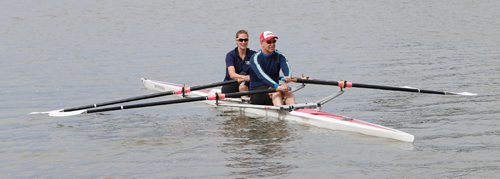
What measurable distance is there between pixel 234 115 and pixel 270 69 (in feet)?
5.85

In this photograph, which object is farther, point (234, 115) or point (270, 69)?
point (234, 115)

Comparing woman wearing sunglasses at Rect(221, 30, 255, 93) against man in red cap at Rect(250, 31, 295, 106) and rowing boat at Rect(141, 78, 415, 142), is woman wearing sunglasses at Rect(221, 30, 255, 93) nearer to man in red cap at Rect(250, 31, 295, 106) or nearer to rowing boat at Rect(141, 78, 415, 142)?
rowing boat at Rect(141, 78, 415, 142)

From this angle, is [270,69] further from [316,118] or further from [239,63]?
[239,63]

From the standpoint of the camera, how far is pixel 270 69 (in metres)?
16.0

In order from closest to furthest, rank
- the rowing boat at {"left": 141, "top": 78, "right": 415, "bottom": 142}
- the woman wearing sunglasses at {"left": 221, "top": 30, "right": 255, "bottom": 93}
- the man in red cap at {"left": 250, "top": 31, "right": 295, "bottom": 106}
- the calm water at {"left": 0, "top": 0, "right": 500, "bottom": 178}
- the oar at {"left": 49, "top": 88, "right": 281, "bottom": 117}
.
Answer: the calm water at {"left": 0, "top": 0, "right": 500, "bottom": 178}, the rowing boat at {"left": 141, "top": 78, "right": 415, "bottom": 142}, the oar at {"left": 49, "top": 88, "right": 281, "bottom": 117}, the man in red cap at {"left": 250, "top": 31, "right": 295, "bottom": 106}, the woman wearing sunglasses at {"left": 221, "top": 30, "right": 255, "bottom": 93}

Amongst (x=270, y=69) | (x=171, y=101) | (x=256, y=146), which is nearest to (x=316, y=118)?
(x=270, y=69)

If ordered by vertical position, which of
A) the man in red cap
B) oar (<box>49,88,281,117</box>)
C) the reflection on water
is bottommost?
the reflection on water

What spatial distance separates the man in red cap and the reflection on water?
51 cm

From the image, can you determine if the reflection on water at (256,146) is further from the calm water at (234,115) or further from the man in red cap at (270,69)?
the man in red cap at (270,69)

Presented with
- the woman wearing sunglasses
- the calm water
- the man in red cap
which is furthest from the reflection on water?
the woman wearing sunglasses

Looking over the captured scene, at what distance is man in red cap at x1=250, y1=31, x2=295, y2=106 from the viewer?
1568 cm

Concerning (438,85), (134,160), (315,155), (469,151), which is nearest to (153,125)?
(134,160)

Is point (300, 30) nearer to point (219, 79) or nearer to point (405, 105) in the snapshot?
point (219, 79)

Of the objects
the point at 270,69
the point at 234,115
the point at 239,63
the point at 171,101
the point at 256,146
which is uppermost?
the point at 239,63
